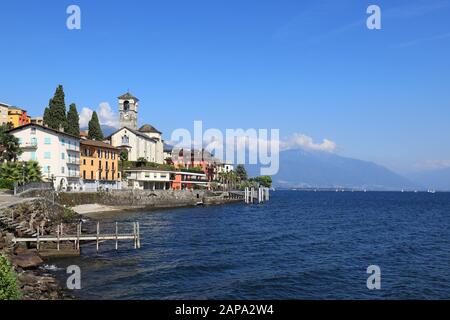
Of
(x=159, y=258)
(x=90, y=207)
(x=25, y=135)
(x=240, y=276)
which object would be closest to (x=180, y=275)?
(x=240, y=276)

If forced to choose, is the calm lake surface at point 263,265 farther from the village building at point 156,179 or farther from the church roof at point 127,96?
the church roof at point 127,96

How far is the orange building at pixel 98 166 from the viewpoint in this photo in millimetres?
97812

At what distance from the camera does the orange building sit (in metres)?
97.8

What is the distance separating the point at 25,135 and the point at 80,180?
48.5 ft

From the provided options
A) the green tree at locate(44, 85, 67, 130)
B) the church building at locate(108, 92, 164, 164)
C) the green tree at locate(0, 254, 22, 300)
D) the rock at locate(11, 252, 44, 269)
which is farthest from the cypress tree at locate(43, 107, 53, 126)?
the green tree at locate(0, 254, 22, 300)

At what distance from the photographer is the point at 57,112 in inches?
4072

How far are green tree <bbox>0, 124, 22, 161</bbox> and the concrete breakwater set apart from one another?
11.6m

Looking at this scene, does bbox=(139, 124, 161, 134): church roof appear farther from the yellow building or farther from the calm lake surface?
the calm lake surface

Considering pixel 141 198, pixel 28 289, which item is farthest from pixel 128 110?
pixel 28 289

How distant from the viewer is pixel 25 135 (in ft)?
285

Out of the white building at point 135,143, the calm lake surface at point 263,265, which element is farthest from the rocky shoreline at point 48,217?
the white building at point 135,143

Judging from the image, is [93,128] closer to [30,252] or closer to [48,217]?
[48,217]

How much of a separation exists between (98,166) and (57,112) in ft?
53.0
